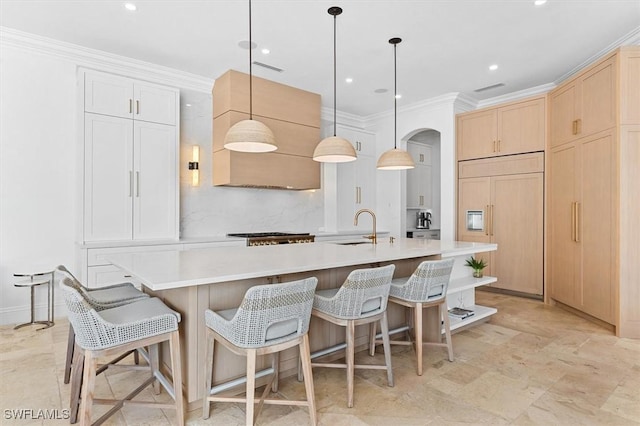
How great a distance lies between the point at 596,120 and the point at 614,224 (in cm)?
110

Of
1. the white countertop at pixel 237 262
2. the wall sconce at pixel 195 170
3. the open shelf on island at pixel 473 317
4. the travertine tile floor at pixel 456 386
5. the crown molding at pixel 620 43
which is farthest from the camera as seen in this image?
the wall sconce at pixel 195 170

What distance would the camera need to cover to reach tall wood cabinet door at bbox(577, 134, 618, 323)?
353cm

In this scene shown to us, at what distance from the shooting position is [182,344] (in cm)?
209

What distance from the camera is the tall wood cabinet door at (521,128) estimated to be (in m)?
4.75

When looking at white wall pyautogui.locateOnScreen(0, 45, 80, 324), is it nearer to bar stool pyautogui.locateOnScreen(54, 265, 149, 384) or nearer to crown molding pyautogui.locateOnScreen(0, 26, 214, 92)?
crown molding pyautogui.locateOnScreen(0, 26, 214, 92)

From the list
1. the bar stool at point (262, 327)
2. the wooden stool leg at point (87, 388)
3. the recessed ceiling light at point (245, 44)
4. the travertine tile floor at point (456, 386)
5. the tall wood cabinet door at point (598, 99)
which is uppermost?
the recessed ceiling light at point (245, 44)

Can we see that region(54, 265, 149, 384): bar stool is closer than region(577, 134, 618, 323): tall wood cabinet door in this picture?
Yes

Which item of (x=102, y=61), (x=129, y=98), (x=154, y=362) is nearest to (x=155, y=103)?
(x=129, y=98)

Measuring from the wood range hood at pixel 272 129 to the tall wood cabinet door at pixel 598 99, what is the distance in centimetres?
325

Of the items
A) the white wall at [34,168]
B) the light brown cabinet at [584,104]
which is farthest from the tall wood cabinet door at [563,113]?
the white wall at [34,168]

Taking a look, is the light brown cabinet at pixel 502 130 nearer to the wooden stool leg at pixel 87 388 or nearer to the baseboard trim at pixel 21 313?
the wooden stool leg at pixel 87 388

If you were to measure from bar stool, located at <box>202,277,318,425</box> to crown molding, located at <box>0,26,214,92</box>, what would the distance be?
3.53 m

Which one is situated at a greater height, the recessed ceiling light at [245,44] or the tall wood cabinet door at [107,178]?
the recessed ceiling light at [245,44]

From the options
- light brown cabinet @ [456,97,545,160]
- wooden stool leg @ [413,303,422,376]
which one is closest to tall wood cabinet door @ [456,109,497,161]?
light brown cabinet @ [456,97,545,160]
